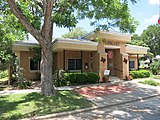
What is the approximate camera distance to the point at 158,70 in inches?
1021

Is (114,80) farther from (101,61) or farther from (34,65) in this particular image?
(34,65)

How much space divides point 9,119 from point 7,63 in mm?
11454

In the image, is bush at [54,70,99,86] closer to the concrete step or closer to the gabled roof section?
the concrete step

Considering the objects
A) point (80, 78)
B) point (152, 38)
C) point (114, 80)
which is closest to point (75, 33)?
point (152, 38)

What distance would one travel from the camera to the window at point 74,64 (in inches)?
799

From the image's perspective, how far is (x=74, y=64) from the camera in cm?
2061

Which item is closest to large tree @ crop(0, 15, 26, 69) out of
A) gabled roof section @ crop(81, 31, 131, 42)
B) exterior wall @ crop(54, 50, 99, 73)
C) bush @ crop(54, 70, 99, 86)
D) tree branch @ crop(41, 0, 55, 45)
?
exterior wall @ crop(54, 50, 99, 73)

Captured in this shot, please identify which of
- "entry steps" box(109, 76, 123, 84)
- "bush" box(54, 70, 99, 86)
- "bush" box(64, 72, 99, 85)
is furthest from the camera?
"entry steps" box(109, 76, 123, 84)

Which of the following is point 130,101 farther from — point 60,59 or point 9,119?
point 60,59

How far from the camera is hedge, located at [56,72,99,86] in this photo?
639 inches

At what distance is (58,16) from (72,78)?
19.0ft

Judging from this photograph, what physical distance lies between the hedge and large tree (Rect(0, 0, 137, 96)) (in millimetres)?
4547

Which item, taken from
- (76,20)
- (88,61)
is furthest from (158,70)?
(76,20)

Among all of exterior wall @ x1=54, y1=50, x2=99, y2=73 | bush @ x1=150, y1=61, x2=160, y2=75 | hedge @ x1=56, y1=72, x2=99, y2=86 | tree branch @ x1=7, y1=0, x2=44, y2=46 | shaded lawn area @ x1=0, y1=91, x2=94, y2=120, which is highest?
tree branch @ x1=7, y1=0, x2=44, y2=46
